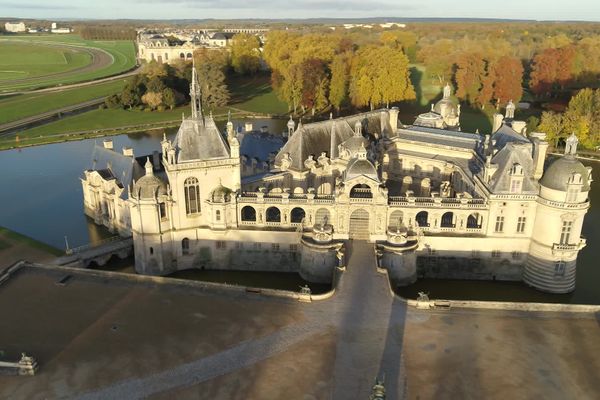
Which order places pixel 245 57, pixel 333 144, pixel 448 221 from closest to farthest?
pixel 448 221
pixel 333 144
pixel 245 57

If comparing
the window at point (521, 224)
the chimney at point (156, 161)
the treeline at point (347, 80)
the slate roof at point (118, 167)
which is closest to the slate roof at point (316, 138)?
the chimney at point (156, 161)

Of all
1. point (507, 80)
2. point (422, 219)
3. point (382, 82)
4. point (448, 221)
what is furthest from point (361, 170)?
point (507, 80)

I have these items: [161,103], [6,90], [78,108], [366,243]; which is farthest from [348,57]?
[6,90]

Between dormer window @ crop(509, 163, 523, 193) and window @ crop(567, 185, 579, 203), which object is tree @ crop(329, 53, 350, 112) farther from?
window @ crop(567, 185, 579, 203)

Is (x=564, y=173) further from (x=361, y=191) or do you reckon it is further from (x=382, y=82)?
(x=382, y=82)

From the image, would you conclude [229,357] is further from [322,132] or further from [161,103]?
[161,103]

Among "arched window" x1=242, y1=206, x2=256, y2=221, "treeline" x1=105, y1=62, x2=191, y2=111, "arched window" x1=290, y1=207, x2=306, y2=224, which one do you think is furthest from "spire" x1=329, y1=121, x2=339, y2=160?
"treeline" x1=105, y1=62, x2=191, y2=111
